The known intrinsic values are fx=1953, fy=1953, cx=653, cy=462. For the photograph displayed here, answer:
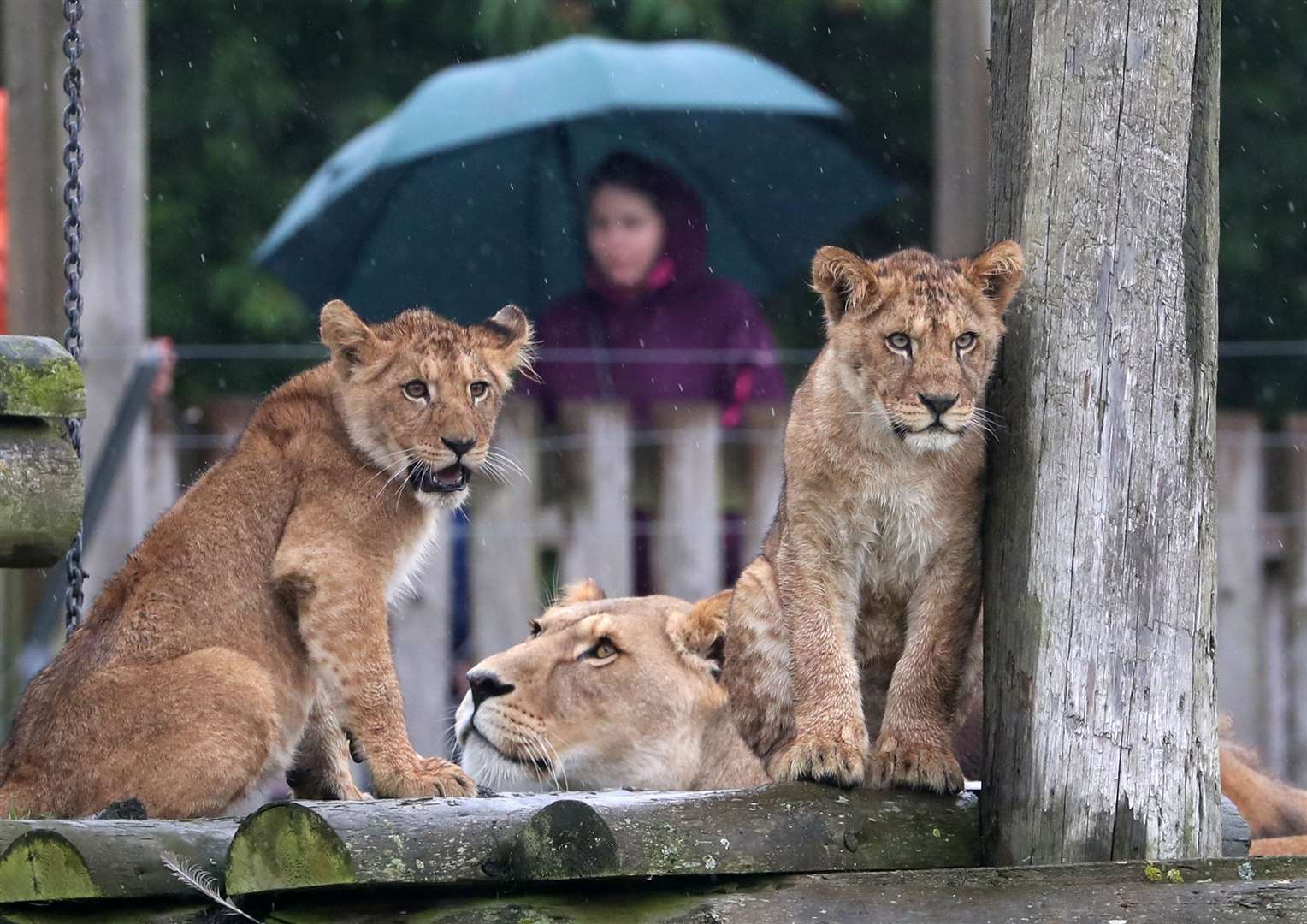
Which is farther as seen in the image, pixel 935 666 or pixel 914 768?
pixel 935 666

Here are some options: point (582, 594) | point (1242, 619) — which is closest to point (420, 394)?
point (582, 594)

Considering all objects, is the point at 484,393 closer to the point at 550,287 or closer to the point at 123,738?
the point at 123,738

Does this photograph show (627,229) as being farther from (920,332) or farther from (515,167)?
(920,332)

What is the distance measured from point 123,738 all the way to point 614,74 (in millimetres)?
6390

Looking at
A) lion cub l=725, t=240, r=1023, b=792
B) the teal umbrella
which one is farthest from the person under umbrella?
lion cub l=725, t=240, r=1023, b=792

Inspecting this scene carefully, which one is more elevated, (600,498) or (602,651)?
(600,498)

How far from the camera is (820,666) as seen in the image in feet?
13.7

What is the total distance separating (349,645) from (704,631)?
119 cm

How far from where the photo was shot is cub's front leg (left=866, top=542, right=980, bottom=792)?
4109 millimetres

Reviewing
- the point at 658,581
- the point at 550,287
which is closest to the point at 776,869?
the point at 658,581

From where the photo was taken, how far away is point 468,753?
492 centimetres

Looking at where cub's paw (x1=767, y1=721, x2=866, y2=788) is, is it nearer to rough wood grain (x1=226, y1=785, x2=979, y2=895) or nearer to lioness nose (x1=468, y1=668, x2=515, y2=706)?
rough wood grain (x1=226, y1=785, x2=979, y2=895)

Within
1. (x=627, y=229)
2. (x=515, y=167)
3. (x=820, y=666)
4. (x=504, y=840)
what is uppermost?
(x=515, y=167)

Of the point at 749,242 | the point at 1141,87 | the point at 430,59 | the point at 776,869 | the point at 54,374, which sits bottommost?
the point at 776,869
